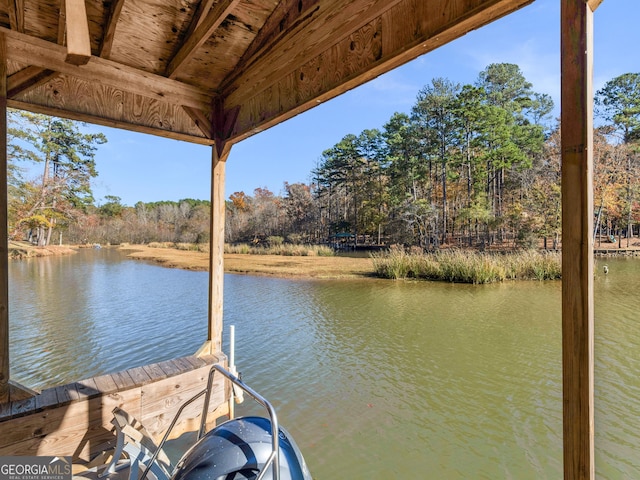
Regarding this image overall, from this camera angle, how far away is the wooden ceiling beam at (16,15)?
5.44 feet

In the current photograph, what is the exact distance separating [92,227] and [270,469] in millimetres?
37468

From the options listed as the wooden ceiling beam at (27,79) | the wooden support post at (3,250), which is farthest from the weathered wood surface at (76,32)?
the wooden ceiling beam at (27,79)

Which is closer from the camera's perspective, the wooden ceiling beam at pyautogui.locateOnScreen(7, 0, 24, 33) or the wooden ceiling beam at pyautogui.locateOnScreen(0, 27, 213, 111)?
the wooden ceiling beam at pyautogui.locateOnScreen(7, 0, 24, 33)

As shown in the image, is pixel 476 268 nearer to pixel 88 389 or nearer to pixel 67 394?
pixel 88 389

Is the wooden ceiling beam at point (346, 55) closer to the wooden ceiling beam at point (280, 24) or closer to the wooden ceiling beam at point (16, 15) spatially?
the wooden ceiling beam at point (280, 24)

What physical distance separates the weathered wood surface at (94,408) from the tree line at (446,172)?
18.2 metres

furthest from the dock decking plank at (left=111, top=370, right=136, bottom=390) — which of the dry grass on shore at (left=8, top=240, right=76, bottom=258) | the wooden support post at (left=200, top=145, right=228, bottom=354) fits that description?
the dry grass on shore at (left=8, top=240, right=76, bottom=258)

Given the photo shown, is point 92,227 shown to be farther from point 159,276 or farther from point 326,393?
point 326,393

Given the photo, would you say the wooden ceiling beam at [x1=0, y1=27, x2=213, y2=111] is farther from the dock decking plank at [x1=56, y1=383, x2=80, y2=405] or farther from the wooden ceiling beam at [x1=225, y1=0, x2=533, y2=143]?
the dock decking plank at [x1=56, y1=383, x2=80, y2=405]

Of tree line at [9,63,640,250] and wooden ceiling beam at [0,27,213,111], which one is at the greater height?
tree line at [9,63,640,250]

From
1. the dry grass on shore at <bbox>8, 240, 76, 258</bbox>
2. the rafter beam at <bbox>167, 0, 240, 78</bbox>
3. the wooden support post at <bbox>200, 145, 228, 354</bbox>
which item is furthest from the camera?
the dry grass on shore at <bbox>8, 240, 76, 258</bbox>

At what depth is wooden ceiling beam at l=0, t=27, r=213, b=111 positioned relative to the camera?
1854mm

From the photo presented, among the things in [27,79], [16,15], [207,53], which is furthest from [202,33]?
[27,79]

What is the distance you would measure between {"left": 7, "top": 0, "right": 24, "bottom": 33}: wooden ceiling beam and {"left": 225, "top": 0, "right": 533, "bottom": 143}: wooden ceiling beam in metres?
1.18
